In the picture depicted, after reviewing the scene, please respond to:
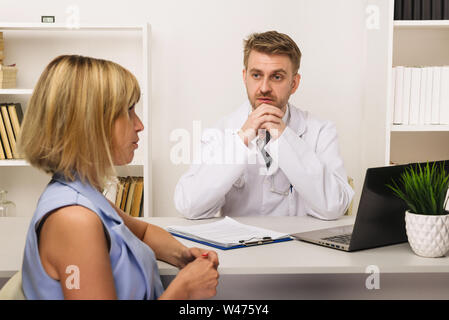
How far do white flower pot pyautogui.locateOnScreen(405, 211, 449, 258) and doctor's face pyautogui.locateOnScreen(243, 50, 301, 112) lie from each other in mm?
882

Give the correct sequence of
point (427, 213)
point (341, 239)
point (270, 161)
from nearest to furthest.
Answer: point (427, 213)
point (341, 239)
point (270, 161)

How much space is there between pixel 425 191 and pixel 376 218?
140mm

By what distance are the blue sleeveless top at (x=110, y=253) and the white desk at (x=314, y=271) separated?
0.67 ft

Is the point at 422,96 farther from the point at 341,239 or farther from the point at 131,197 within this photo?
the point at 131,197

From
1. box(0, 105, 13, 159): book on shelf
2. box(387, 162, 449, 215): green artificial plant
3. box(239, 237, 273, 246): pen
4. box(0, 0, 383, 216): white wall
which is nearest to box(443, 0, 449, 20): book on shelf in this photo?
box(0, 0, 383, 216): white wall

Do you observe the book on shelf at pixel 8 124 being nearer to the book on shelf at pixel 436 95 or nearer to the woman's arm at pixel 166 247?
the woman's arm at pixel 166 247

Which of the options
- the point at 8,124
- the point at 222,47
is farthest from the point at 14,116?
the point at 222,47

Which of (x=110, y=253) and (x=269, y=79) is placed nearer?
(x=110, y=253)

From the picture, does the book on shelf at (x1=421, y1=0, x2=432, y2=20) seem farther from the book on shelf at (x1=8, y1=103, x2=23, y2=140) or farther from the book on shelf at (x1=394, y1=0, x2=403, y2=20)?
the book on shelf at (x1=8, y1=103, x2=23, y2=140)

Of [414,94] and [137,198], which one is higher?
[414,94]

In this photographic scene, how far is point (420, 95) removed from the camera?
101 inches

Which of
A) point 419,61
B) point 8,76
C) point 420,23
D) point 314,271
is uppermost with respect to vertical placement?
point 420,23

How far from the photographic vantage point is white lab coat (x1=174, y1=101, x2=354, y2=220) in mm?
1789
